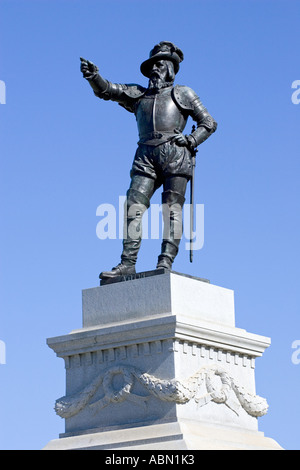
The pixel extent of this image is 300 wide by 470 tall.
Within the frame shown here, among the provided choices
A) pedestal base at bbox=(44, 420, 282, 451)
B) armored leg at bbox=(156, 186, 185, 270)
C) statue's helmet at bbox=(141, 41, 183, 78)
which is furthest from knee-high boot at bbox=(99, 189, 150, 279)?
pedestal base at bbox=(44, 420, 282, 451)

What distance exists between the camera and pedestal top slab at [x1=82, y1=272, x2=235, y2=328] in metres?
15.1

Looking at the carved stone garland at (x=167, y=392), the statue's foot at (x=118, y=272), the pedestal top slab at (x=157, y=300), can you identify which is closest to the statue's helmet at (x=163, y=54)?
the statue's foot at (x=118, y=272)

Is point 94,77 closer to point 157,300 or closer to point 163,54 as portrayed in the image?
point 163,54

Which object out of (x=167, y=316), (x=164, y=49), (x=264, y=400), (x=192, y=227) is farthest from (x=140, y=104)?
(x=264, y=400)

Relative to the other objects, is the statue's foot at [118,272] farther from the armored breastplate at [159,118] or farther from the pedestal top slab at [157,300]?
the armored breastplate at [159,118]

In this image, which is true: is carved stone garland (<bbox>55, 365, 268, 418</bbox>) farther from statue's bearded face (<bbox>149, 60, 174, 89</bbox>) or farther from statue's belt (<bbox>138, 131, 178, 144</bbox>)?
statue's bearded face (<bbox>149, 60, 174, 89</bbox>)

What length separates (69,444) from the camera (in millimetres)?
15250

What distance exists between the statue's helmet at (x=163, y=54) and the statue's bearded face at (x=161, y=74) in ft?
0.23

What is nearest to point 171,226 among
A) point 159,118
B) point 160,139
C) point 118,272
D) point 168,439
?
point 118,272

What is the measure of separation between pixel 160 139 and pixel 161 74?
103 centimetres

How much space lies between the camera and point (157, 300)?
49.7 ft

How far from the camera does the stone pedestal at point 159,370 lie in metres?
14.7
